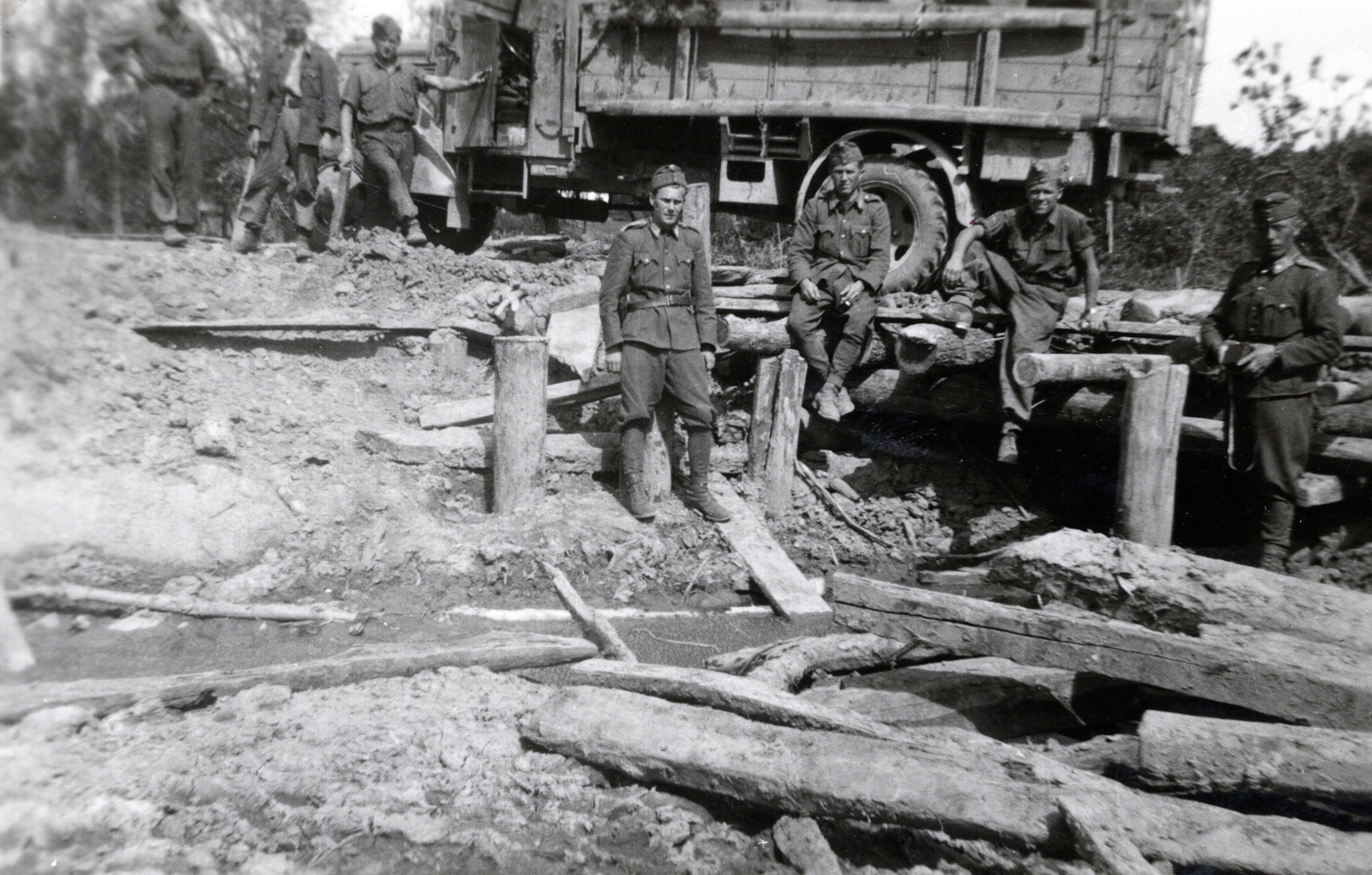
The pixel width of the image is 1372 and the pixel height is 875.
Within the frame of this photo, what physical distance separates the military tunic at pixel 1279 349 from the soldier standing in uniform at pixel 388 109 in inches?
256

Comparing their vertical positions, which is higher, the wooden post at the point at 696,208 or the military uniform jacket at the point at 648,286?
the wooden post at the point at 696,208

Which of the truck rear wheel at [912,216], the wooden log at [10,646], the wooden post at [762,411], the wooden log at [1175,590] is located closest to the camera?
the wooden log at [10,646]

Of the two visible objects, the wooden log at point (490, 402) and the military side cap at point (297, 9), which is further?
the military side cap at point (297, 9)

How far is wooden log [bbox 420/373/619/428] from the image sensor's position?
253 inches

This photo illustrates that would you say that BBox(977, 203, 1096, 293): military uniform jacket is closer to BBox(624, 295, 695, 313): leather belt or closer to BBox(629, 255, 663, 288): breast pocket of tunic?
BBox(624, 295, 695, 313): leather belt

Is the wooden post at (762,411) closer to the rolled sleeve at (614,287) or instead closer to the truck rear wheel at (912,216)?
the rolled sleeve at (614,287)

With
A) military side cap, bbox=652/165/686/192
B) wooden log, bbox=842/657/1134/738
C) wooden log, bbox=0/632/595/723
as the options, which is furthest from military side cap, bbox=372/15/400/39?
wooden log, bbox=842/657/1134/738

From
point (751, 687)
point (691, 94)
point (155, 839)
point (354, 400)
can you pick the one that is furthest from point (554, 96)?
point (155, 839)

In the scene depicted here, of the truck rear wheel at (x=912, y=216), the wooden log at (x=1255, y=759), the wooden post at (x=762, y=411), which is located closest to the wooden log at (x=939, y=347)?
the wooden post at (x=762, y=411)

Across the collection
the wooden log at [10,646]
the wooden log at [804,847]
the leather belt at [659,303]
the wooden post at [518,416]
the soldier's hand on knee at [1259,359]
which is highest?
the leather belt at [659,303]

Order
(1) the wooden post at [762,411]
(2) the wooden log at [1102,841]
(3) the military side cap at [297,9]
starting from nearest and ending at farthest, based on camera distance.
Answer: (2) the wooden log at [1102,841]
(1) the wooden post at [762,411]
(3) the military side cap at [297,9]

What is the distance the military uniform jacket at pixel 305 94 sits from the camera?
7988 millimetres

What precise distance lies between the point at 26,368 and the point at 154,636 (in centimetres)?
189

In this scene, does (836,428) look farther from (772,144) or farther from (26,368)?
(26,368)
